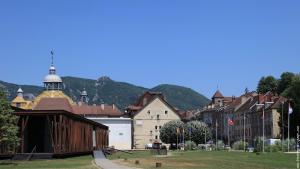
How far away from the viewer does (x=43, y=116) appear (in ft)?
242

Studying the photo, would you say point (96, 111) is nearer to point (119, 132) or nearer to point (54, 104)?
point (119, 132)

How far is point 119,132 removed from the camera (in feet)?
544

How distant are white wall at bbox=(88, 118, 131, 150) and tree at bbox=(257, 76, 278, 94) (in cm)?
4078

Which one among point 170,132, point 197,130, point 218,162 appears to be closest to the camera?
point 218,162

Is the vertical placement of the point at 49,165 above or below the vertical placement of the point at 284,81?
below

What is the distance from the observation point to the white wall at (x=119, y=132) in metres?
163

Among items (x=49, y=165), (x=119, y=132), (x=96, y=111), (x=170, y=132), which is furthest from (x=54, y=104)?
(x=49, y=165)

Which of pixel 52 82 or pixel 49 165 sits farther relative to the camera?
pixel 52 82

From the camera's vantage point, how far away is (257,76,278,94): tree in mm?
177625

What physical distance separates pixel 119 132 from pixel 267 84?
4594 cm

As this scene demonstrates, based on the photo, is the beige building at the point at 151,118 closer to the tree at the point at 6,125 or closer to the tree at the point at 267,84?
the tree at the point at 267,84

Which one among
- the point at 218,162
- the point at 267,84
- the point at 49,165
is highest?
Answer: the point at 267,84

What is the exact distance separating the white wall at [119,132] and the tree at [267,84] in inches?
1605

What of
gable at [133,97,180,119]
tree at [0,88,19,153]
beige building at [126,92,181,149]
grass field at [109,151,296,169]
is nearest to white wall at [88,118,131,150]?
beige building at [126,92,181,149]
